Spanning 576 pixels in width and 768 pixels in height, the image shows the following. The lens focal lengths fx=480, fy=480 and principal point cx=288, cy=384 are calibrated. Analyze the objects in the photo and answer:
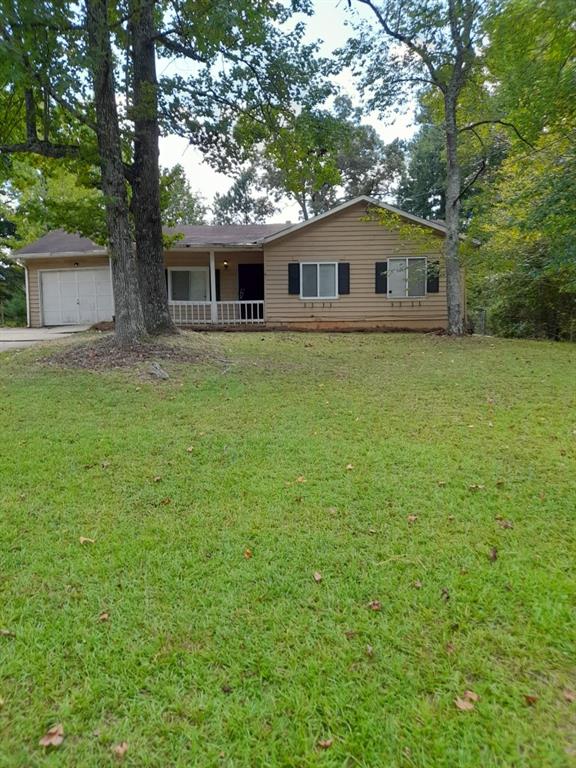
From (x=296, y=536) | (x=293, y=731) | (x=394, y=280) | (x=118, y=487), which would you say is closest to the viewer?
(x=293, y=731)

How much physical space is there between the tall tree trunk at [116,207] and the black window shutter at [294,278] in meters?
7.48

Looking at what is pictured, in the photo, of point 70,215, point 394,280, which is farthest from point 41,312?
point 394,280

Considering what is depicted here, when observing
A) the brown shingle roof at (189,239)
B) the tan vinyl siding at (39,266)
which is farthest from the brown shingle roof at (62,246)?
the tan vinyl siding at (39,266)

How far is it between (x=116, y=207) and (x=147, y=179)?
1698mm

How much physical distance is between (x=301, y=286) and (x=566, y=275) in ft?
24.7

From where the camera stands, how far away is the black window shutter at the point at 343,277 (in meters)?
15.5

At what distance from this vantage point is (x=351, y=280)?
15.6m

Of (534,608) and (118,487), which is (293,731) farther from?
(118,487)

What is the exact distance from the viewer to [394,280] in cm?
1550

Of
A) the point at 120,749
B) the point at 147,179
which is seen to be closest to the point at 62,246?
the point at 147,179

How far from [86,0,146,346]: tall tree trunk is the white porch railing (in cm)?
696

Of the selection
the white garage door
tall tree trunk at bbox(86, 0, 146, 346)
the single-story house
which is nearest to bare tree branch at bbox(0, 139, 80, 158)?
tall tree trunk at bbox(86, 0, 146, 346)

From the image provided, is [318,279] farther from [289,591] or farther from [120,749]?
[120,749]

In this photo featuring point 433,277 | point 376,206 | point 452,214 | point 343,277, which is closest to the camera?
point 452,214
